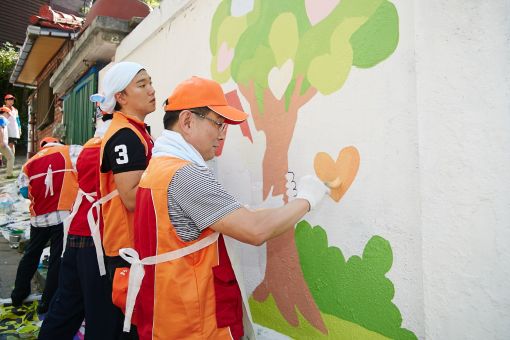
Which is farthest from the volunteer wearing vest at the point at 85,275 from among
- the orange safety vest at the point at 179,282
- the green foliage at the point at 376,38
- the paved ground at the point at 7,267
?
the paved ground at the point at 7,267

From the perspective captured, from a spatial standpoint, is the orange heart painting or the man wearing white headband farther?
the man wearing white headband

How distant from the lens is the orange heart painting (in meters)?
1.62

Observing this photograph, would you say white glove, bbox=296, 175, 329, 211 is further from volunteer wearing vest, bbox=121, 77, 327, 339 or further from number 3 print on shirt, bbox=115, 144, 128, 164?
number 3 print on shirt, bbox=115, 144, 128, 164

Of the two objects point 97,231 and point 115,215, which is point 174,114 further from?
point 97,231

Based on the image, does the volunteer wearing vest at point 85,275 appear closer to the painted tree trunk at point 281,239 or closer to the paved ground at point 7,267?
the painted tree trunk at point 281,239

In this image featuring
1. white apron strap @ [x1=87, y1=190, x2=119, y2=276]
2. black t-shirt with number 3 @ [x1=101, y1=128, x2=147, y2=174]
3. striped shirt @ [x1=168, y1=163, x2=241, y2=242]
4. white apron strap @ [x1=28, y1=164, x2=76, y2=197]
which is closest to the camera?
striped shirt @ [x1=168, y1=163, x2=241, y2=242]

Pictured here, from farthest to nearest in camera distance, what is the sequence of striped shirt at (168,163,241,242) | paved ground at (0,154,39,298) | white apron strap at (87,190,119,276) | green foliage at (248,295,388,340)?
paved ground at (0,154,39,298)
white apron strap at (87,190,119,276)
green foliage at (248,295,388,340)
striped shirt at (168,163,241,242)

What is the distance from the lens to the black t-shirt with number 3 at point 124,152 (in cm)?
185

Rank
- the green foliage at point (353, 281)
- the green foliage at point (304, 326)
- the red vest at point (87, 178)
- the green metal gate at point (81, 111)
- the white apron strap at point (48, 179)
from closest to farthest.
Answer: the green foliage at point (353, 281), the green foliage at point (304, 326), the red vest at point (87, 178), the white apron strap at point (48, 179), the green metal gate at point (81, 111)

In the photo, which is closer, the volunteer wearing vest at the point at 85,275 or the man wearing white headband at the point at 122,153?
the man wearing white headband at the point at 122,153

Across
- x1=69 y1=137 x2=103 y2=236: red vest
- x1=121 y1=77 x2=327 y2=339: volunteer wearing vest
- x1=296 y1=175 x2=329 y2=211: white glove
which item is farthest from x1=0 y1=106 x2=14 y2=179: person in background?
x1=296 y1=175 x2=329 y2=211: white glove

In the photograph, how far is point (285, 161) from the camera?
2.00 m

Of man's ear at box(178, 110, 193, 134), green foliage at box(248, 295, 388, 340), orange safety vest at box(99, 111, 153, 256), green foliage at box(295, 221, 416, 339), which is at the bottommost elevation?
green foliage at box(248, 295, 388, 340)

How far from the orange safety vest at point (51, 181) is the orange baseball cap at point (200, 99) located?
2630 mm
